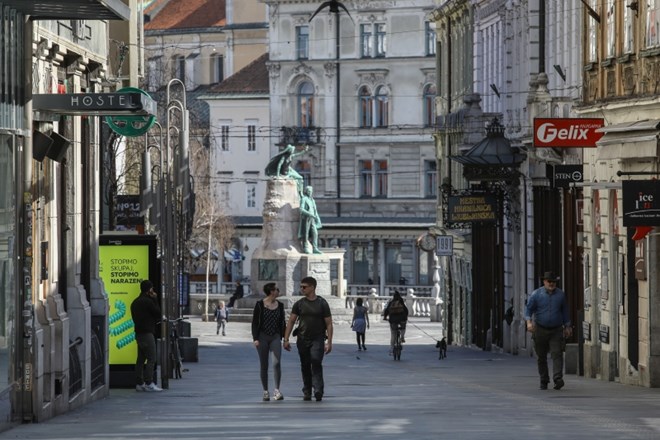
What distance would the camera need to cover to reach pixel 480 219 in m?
51.0

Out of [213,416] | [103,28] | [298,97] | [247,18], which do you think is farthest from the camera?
[247,18]

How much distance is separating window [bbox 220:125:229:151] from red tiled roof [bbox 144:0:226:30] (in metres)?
12.8

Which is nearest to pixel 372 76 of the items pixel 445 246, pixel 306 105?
pixel 306 105

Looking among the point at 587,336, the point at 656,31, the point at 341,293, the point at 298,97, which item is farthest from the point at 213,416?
the point at 298,97

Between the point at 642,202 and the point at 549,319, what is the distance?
2382 millimetres

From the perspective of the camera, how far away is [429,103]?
103688 millimetres

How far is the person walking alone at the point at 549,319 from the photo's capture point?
1061 inches

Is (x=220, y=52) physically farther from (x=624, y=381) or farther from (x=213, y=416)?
(x=213, y=416)

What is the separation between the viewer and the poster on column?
2939 cm

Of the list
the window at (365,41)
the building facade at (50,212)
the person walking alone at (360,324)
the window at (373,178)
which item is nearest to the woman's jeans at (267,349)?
the building facade at (50,212)

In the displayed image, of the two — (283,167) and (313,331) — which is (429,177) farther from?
(313,331)

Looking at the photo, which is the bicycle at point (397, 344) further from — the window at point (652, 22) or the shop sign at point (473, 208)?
the window at point (652, 22)

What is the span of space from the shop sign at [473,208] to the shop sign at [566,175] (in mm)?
13054

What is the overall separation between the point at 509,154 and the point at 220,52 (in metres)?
75.6
